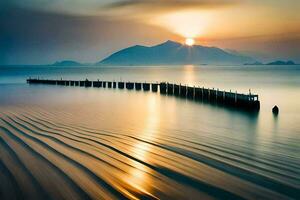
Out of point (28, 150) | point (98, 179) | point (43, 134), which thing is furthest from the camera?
point (43, 134)

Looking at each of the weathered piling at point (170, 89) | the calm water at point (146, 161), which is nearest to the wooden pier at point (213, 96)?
the weathered piling at point (170, 89)

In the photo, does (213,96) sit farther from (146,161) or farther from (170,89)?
(146,161)

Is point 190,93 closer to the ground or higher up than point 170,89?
closer to the ground

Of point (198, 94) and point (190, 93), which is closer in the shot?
point (198, 94)

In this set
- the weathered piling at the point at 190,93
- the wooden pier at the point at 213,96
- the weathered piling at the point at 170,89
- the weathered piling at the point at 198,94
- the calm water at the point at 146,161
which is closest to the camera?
the calm water at the point at 146,161

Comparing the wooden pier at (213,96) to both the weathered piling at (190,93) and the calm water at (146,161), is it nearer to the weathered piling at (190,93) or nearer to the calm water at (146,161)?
the weathered piling at (190,93)

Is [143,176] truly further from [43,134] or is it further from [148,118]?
[148,118]

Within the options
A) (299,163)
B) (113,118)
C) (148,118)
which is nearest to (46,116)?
(113,118)

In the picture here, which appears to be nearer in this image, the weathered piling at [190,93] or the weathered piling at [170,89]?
the weathered piling at [190,93]

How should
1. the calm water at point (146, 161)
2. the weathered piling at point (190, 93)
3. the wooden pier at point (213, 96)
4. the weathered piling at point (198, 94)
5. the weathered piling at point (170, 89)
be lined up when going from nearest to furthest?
the calm water at point (146, 161) → the wooden pier at point (213, 96) → the weathered piling at point (198, 94) → the weathered piling at point (190, 93) → the weathered piling at point (170, 89)

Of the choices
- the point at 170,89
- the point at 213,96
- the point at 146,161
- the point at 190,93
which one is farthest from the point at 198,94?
the point at 146,161

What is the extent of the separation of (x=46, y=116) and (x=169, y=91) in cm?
2332

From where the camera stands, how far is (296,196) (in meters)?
7.28

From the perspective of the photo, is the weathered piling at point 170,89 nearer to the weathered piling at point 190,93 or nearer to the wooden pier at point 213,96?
the wooden pier at point 213,96
